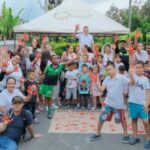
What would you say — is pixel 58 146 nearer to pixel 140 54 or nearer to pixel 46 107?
pixel 46 107

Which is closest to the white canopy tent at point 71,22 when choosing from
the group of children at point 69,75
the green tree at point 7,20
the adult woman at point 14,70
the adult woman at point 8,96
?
the group of children at point 69,75

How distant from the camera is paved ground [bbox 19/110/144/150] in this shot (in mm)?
7266

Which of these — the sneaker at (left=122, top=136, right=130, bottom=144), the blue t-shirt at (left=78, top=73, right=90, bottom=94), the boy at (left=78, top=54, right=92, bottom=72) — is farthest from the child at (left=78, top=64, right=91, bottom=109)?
the sneaker at (left=122, top=136, right=130, bottom=144)

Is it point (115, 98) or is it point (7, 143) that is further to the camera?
point (115, 98)

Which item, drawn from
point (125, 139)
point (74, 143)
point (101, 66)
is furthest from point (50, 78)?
point (125, 139)

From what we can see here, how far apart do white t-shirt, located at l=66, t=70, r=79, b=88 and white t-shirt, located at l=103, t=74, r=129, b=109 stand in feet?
10.0

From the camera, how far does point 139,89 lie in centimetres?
732

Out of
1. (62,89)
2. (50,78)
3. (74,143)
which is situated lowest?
(74,143)

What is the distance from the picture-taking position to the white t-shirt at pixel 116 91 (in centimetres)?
753

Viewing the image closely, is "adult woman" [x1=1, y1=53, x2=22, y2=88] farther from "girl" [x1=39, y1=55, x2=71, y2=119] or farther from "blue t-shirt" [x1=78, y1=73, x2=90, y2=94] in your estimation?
"blue t-shirt" [x1=78, y1=73, x2=90, y2=94]

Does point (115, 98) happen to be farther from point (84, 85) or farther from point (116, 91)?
point (84, 85)

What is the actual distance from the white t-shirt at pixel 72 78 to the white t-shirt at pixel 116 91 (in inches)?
120

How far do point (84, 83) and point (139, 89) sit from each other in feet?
11.0

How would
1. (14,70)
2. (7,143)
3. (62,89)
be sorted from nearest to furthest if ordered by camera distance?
(7,143), (14,70), (62,89)
